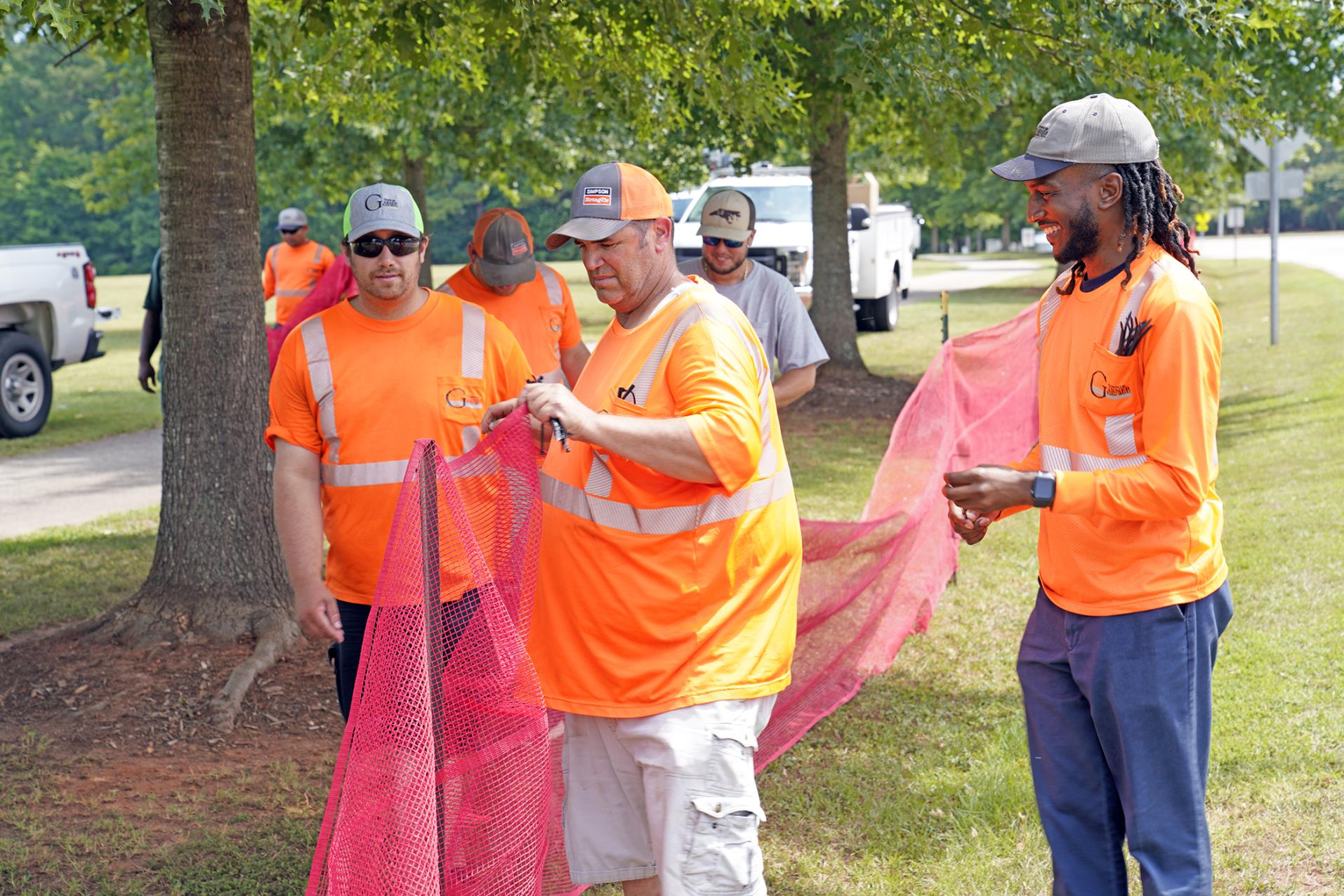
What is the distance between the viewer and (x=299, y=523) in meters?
3.65

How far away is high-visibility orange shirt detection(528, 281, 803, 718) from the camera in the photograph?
112 inches

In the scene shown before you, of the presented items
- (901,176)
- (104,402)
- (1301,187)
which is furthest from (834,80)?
(901,176)

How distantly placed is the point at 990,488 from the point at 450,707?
4.36 ft

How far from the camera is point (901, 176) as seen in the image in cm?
3284

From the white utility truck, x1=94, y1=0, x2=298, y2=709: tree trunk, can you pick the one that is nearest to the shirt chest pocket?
x1=94, y1=0, x2=298, y2=709: tree trunk

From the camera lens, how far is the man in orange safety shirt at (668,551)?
9.11 ft

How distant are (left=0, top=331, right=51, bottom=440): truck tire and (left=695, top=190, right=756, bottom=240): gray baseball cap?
30.6 ft

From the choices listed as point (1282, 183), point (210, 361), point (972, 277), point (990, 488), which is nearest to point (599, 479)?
point (990, 488)

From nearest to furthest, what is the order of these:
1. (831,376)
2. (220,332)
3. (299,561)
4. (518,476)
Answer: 1. (518,476)
2. (299,561)
3. (220,332)
4. (831,376)

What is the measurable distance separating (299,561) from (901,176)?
1209 inches

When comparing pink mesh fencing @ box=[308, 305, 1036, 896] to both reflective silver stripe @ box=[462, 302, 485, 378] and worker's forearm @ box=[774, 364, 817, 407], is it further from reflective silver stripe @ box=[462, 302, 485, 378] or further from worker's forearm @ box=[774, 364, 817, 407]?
worker's forearm @ box=[774, 364, 817, 407]

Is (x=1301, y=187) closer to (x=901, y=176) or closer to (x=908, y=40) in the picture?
(x=901, y=176)

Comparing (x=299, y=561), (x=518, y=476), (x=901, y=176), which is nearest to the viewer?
(x=518, y=476)

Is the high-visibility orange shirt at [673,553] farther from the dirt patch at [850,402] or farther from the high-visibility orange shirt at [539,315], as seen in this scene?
the dirt patch at [850,402]
